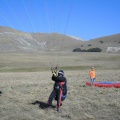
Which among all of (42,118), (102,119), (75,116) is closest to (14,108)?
(42,118)

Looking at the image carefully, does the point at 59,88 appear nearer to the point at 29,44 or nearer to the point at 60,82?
the point at 60,82

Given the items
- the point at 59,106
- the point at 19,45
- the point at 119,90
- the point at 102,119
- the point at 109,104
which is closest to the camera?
the point at 102,119

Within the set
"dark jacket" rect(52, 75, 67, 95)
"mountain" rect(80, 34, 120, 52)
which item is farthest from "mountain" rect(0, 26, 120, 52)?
"dark jacket" rect(52, 75, 67, 95)

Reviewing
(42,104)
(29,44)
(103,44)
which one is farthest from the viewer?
(103,44)

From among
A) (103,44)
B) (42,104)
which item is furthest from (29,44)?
(42,104)

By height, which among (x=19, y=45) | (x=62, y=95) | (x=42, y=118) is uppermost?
(x=19, y=45)

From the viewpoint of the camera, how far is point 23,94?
15609 millimetres

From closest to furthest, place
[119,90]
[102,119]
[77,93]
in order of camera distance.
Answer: [102,119], [77,93], [119,90]

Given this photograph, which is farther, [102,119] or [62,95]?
[62,95]

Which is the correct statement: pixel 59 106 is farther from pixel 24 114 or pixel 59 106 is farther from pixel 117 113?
pixel 117 113

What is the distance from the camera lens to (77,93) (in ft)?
51.0

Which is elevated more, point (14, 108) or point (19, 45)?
point (19, 45)

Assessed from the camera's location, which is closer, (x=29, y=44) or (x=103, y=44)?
(x=29, y=44)

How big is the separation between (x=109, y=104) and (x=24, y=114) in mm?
3982
